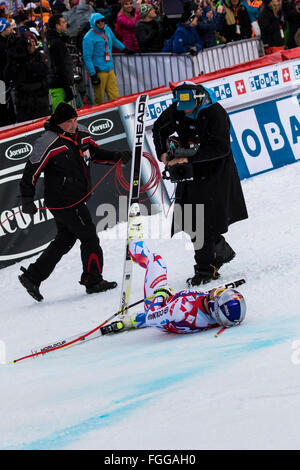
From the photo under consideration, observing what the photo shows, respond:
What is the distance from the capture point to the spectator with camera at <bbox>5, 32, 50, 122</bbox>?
417 inches

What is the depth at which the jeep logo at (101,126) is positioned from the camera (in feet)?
31.1

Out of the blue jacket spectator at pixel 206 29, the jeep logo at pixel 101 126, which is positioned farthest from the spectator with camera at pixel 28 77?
the blue jacket spectator at pixel 206 29

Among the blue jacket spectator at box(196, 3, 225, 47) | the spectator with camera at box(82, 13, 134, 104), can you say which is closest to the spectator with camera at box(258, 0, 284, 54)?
the blue jacket spectator at box(196, 3, 225, 47)

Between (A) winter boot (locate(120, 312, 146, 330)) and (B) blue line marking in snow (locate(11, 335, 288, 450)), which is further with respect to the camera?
(A) winter boot (locate(120, 312, 146, 330))

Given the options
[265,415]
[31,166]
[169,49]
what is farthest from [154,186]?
[265,415]

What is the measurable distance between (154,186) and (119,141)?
0.74 m

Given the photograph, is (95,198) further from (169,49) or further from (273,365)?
(273,365)

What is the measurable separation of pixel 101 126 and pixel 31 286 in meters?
2.89

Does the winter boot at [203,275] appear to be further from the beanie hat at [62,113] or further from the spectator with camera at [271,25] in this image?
the spectator with camera at [271,25]

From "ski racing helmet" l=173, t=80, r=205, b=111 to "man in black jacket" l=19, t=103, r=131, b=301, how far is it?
1.17 meters

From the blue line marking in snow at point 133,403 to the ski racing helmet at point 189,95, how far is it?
8.45ft

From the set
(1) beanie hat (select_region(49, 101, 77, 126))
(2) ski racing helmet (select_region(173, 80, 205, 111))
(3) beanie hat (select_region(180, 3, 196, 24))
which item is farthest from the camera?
(3) beanie hat (select_region(180, 3, 196, 24))

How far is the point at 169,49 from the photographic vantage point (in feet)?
42.1

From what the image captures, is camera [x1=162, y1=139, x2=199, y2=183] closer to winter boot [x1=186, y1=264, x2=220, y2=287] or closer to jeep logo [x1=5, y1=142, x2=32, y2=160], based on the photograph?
winter boot [x1=186, y1=264, x2=220, y2=287]
